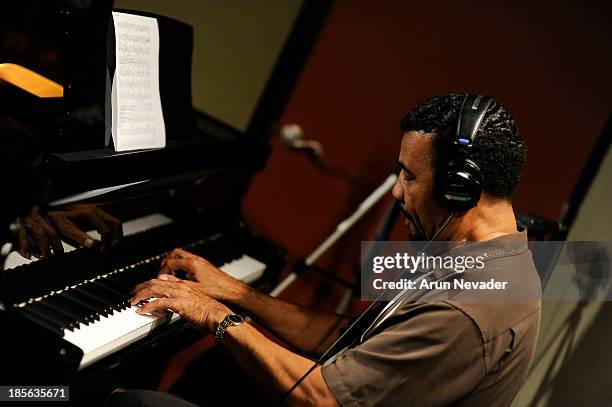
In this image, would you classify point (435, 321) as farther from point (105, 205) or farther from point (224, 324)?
point (105, 205)

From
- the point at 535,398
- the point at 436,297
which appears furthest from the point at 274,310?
the point at 535,398

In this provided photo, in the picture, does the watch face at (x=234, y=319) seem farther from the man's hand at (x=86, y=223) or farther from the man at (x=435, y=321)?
the man's hand at (x=86, y=223)

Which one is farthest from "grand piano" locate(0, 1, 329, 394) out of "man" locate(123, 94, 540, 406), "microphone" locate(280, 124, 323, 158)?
"microphone" locate(280, 124, 323, 158)

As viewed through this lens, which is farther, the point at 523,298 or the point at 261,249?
the point at 261,249

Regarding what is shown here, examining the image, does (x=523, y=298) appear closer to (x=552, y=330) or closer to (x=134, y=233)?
(x=552, y=330)

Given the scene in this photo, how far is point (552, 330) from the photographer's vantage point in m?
2.07

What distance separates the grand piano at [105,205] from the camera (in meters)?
1.38

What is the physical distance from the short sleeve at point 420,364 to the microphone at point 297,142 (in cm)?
197

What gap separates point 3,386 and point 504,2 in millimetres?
2469

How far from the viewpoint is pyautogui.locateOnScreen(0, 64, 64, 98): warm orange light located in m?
1.67

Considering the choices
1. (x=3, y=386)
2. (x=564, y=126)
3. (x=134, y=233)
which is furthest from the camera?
(x=564, y=126)

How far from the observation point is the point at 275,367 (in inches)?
55.1

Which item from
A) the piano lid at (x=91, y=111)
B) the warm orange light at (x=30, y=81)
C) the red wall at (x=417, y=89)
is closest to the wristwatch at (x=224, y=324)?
the piano lid at (x=91, y=111)

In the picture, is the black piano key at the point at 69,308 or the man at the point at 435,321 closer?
the man at the point at 435,321
